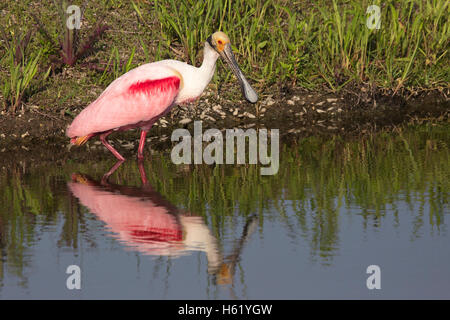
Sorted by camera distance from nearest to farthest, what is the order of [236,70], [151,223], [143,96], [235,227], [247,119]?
[235,227] → [151,223] → [143,96] → [236,70] → [247,119]

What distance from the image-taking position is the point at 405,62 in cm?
1310

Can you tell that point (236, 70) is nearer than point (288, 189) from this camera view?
No

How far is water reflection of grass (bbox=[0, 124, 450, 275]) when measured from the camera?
7770 mm

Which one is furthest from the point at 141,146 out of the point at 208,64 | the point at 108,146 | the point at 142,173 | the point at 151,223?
the point at 151,223

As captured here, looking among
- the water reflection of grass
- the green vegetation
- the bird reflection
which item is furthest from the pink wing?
the green vegetation

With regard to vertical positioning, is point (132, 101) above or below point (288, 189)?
above

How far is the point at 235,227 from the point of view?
7770mm

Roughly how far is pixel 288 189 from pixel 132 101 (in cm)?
221

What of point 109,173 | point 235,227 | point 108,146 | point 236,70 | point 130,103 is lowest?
point 235,227

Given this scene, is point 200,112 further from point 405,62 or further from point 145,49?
point 405,62

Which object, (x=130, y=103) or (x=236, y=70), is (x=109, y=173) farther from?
(x=236, y=70)

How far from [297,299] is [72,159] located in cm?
499

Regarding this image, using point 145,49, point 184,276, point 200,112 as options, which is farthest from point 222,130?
point 184,276

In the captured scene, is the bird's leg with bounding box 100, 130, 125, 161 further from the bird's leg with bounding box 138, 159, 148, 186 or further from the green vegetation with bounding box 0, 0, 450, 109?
the green vegetation with bounding box 0, 0, 450, 109
